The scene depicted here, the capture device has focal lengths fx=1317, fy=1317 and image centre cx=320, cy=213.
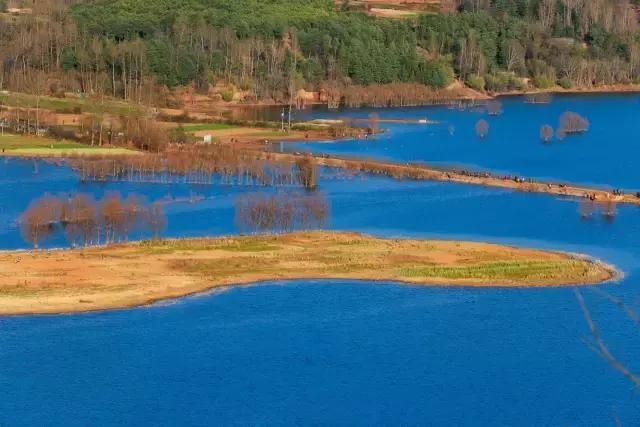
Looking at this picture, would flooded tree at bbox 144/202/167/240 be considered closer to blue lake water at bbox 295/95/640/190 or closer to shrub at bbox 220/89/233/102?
blue lake water at bbox 295/95/640/190

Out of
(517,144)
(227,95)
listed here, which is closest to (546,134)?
(517,144)

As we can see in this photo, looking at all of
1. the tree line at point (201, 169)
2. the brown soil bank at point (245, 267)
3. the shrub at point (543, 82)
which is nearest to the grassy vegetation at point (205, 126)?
the tree line at point (201, 169)

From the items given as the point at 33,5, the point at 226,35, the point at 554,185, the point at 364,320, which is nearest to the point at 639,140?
the point at 554,185

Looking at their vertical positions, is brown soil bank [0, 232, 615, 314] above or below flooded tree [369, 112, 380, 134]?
above

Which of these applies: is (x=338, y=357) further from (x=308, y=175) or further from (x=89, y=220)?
(x=308, y=175)

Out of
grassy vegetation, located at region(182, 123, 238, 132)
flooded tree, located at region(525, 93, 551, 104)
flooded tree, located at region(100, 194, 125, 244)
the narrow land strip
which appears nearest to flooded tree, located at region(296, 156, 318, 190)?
the narrow land strip

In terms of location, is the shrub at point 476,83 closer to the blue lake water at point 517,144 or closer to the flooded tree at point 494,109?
the blue lake water at point 517,144

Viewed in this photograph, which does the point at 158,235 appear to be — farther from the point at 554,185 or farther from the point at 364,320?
the point at 554,185
